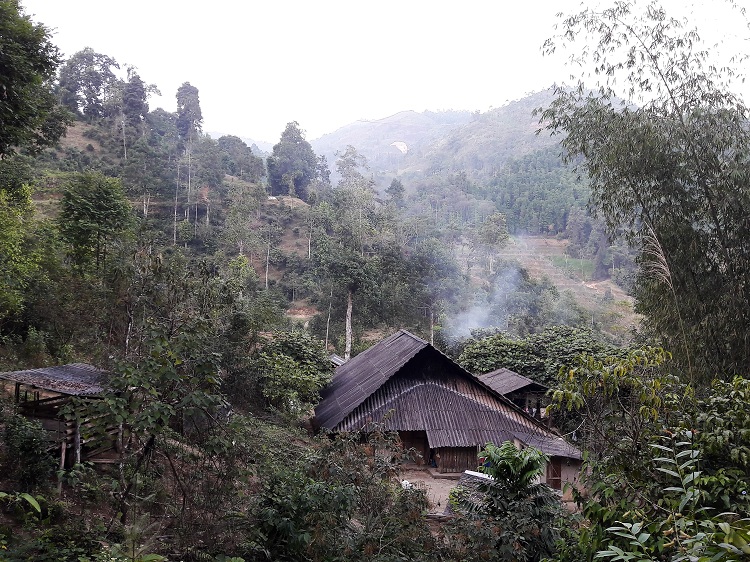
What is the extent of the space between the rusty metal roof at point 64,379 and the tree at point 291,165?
139ft

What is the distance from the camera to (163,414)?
14.6 ft

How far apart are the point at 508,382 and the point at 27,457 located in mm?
14192

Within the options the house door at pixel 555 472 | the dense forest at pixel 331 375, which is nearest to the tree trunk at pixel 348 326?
the dense forest at pixel 331 375

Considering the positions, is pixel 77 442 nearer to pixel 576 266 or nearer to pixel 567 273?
pixel 567 273

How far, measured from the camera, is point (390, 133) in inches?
6585

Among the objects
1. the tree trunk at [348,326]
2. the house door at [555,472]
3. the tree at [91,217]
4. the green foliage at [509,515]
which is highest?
the tree at [91,217]

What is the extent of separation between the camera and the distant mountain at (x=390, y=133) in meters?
150

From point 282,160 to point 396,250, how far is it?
86.4 feet

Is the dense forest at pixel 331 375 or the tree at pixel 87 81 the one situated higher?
the tree at pixel 87 81

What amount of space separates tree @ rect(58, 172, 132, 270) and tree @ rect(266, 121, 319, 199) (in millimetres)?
32833

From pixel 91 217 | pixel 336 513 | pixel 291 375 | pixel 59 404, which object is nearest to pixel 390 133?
pixel 91 217

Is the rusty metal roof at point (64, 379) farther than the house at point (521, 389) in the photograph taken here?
No

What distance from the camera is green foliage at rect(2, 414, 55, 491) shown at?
6.36 m

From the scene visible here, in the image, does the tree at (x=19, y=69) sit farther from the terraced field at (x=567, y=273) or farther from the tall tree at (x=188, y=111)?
the tall tree at (x=188, y=111)
